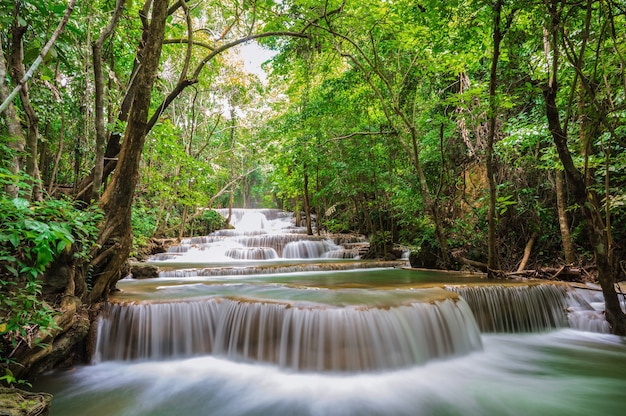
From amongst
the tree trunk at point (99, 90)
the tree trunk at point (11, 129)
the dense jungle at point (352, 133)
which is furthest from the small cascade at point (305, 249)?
the tree trunk at point (11, 129)

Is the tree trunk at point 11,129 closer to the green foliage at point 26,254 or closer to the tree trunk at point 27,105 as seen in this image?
the tree trunk at point 27,105

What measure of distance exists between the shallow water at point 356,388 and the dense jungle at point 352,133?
30.5 inches

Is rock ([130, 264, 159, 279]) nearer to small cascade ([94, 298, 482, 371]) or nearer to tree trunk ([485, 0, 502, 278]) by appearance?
small cascade ([94, 298, 482, 371])

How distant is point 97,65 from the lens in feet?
14.1

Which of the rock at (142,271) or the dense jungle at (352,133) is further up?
the dense jungle at (352,133)

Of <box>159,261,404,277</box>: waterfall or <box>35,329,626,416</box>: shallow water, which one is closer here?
<box>35,329,626,416</box>: shallow water

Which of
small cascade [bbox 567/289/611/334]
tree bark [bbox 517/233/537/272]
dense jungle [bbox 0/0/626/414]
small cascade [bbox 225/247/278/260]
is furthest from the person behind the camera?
small cascade [bbox 225/247/278/260]

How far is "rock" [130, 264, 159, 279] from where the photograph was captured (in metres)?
→ 8.19

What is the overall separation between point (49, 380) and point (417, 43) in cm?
879

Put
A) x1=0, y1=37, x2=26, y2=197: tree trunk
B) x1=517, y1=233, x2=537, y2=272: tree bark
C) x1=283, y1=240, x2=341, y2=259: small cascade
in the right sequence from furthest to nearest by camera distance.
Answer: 1. x1=283, y1=240, x2=341, y2=259: small cascade
2. x1=517, y1=233, x2=537, y2=272: tree bark
3. x1=0, y1=37, x2=26, y2=197: tree trunk

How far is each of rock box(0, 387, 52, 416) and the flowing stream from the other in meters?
1.00

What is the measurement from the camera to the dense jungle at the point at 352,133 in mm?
3518

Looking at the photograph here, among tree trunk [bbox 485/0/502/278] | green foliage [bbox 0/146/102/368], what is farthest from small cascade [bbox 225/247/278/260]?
green foliage [bbox 0/146/102/368]

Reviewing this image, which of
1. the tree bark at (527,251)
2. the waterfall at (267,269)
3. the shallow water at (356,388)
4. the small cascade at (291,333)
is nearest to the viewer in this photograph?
the shallow water at (356,388)
